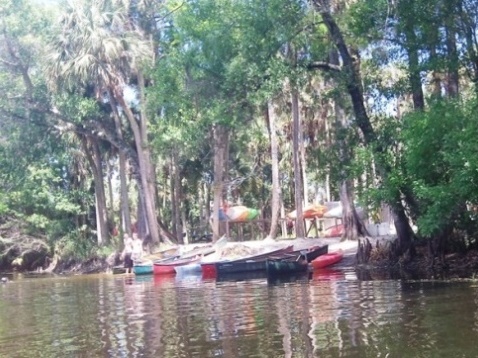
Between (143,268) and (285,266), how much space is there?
38.4 ft

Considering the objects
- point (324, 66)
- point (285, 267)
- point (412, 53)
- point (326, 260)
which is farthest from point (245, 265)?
point (412, 53)

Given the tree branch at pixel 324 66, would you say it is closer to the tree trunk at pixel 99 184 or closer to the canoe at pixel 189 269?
the canoe at pixel 189 269

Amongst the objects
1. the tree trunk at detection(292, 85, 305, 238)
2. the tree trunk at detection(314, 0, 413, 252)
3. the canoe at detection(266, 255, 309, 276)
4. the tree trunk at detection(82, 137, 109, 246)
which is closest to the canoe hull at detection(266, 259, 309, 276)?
the canoe at detection(266, 255, 309, 276)

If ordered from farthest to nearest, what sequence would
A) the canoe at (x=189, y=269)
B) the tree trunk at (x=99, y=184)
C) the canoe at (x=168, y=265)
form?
the tree trunk at (x=99, y=184) < the canoe at (x=168, y=265) < the canoe at (x=189, y=269)

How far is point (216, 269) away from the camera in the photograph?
2778 centimetres

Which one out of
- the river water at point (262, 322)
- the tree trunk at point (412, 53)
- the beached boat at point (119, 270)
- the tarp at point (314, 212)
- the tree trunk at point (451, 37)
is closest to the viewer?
the river water at point (262, 322)

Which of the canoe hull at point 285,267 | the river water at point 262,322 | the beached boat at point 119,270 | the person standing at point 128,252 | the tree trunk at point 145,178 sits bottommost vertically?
the river water at point 262,322

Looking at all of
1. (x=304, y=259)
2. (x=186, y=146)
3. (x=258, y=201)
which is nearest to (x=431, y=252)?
(x=304, y=259)

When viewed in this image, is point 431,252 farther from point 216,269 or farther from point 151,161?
point 151,161

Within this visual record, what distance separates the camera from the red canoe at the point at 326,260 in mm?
27359

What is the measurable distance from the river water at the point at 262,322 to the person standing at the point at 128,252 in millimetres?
17239

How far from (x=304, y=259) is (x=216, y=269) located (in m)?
4.39

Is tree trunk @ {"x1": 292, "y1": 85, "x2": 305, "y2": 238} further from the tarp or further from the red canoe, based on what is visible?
the red canoe

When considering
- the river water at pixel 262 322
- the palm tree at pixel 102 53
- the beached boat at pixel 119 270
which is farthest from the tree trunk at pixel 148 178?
the river water at pixel 262 322
